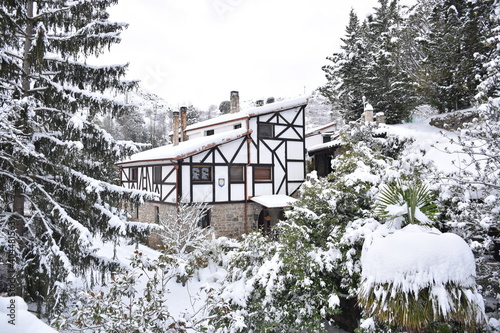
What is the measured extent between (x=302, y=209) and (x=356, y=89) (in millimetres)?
19824

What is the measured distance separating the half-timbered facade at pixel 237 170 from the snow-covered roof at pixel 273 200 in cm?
5

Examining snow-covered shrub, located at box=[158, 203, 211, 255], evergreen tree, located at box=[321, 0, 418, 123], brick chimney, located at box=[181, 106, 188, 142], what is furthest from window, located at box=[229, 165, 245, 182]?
evergreen tree, located at box=[321, 0, 418, 123]

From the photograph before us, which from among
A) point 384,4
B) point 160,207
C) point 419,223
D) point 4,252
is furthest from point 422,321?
point 384,4

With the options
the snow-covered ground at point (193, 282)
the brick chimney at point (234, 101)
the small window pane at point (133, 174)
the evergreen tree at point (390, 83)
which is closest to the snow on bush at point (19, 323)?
the snow-covered ground at point (193, 282)

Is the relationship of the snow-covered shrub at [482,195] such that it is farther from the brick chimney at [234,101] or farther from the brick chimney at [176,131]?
the brick chimney at [234,101]

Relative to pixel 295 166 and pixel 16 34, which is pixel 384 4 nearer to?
pixel 295 166

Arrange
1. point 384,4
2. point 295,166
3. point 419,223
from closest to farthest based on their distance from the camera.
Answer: point 419,223
point 295,166
point 384,4

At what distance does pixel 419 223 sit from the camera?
4.85 metres

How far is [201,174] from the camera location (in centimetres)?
1528

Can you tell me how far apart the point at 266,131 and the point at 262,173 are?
248cm

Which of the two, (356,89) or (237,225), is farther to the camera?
(356,89)

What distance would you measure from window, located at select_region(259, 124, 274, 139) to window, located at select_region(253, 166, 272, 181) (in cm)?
186

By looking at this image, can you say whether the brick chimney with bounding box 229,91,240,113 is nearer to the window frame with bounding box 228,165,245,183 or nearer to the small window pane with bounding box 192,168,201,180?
the window frame with bounding box 228,165,245,183

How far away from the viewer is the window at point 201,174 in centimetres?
1505
